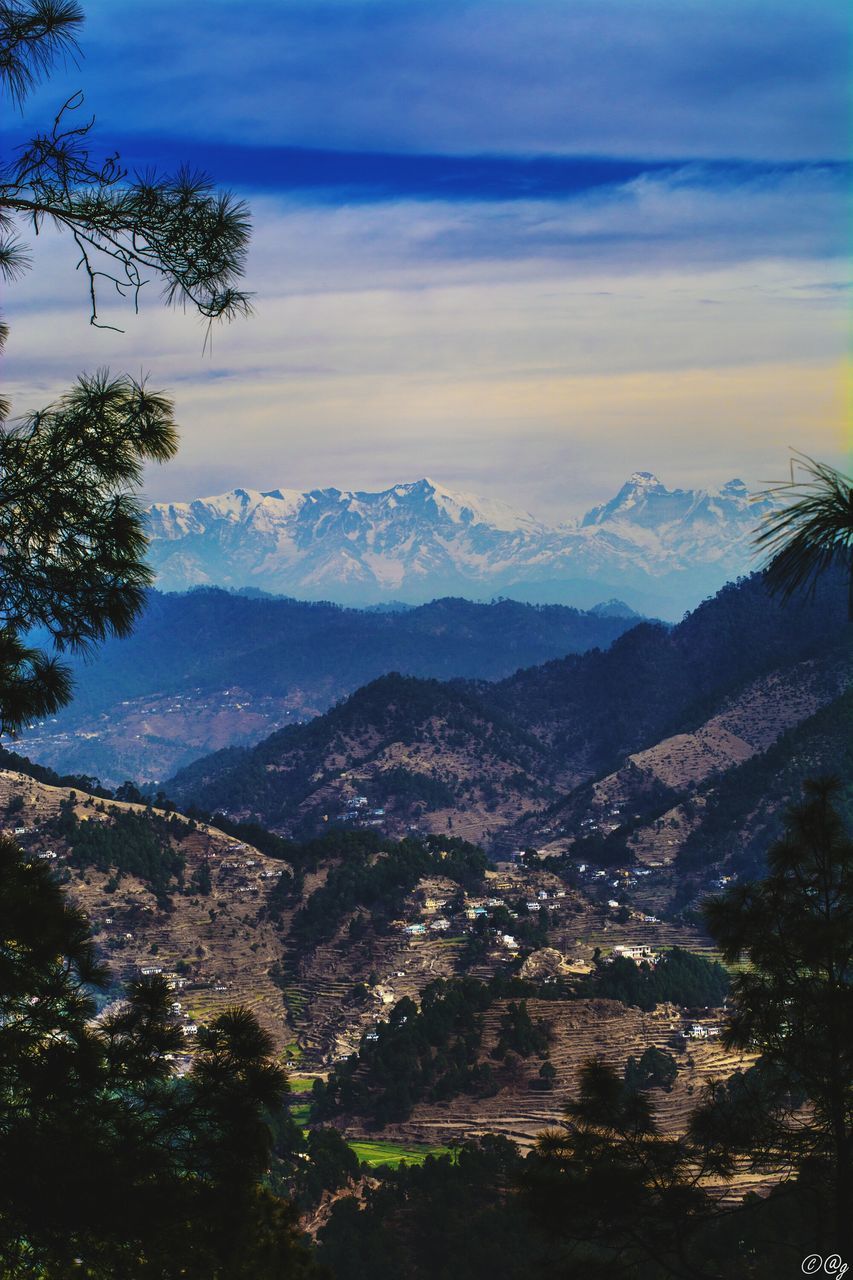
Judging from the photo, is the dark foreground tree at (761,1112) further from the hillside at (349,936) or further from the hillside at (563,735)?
the hillside at (563,735)

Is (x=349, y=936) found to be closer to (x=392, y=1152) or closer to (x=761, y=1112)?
(x=392, y=1152)

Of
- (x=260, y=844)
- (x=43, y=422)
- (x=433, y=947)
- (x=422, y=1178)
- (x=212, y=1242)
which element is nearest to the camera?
(x=43, y=422)

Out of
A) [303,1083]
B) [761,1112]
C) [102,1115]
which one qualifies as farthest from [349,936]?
[102,1115]

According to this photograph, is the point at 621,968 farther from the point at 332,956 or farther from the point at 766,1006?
the point at 766,1006

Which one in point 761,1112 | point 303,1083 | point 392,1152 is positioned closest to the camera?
point 761,1112

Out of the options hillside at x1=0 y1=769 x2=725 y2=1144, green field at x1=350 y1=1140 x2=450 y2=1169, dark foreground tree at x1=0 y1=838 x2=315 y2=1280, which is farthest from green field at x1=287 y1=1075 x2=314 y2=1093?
dark foreground tree at x1=0 y1=838 x2=315 y2=1280

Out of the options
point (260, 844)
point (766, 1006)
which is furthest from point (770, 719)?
point (766, 1006)
